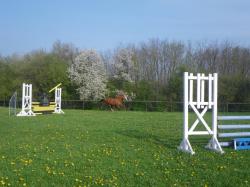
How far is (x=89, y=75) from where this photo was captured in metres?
51.7

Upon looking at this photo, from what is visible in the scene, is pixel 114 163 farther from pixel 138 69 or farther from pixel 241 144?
pixel 138 69

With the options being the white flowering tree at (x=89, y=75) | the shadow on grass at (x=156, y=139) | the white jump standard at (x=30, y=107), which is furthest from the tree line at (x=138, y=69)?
the shadow on grass at (x=156, y=139)

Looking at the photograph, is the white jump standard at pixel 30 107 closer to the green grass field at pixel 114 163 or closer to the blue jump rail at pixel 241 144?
the green grass field at pixel 114 163

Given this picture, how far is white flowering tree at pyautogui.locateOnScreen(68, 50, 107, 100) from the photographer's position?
50.6m

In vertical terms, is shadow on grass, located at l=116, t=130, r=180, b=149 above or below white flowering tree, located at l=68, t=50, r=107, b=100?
below

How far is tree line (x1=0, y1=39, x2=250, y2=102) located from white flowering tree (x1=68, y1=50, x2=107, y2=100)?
0.16 meters

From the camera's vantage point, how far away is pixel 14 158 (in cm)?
939

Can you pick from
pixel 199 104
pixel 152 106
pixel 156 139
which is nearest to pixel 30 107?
pixel 156 139

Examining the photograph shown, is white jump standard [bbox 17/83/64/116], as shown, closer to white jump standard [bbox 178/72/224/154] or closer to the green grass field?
the green grass field

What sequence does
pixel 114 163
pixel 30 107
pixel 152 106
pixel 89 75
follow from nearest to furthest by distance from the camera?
1. pixel 114 163
2. pixel 30 107
3. pixel 152 106
4. pixel 89 75

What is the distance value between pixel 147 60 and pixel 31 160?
46.5 metres

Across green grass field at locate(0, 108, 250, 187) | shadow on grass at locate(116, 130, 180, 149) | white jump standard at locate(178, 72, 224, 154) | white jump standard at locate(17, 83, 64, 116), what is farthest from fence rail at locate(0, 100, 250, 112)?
white jump standard at locate(178, 72, 224, 154)

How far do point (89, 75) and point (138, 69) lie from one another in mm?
6519

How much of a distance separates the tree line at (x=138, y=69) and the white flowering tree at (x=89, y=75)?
0.16m
